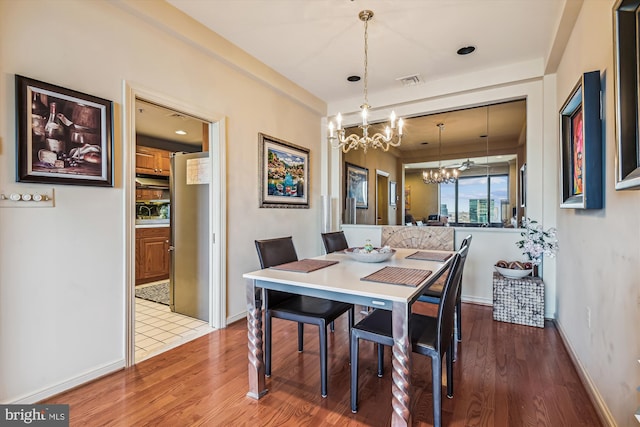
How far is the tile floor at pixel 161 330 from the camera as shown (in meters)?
2.61

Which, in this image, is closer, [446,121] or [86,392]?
[86,392]

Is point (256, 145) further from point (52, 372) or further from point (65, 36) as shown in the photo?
point (52, 372)

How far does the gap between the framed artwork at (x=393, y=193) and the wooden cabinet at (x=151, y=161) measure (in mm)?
3658

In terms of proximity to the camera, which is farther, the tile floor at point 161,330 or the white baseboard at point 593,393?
the tile floor at point 161,330

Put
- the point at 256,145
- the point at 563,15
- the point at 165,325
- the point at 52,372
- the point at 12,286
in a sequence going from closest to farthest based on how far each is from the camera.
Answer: the point at 12,286 → the point at 52,372 → the point at 563,15 → the point at 165,325 → the point at 256,145

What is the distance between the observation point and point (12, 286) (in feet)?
5.67

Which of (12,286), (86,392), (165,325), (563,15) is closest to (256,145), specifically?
(165,325)

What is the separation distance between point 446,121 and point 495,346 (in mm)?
2974

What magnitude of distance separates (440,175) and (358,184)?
125cm

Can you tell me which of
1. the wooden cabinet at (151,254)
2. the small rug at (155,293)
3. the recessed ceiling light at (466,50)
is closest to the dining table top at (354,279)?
the recessed ceiling light at (466,50)

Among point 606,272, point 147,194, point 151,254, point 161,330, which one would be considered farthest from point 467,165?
point 147,194

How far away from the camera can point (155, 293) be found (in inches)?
177

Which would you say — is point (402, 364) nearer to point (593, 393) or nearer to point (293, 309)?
point (293, 309)

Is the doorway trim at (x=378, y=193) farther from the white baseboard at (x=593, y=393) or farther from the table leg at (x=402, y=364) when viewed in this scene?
the table leg at (x=402, y=364)
